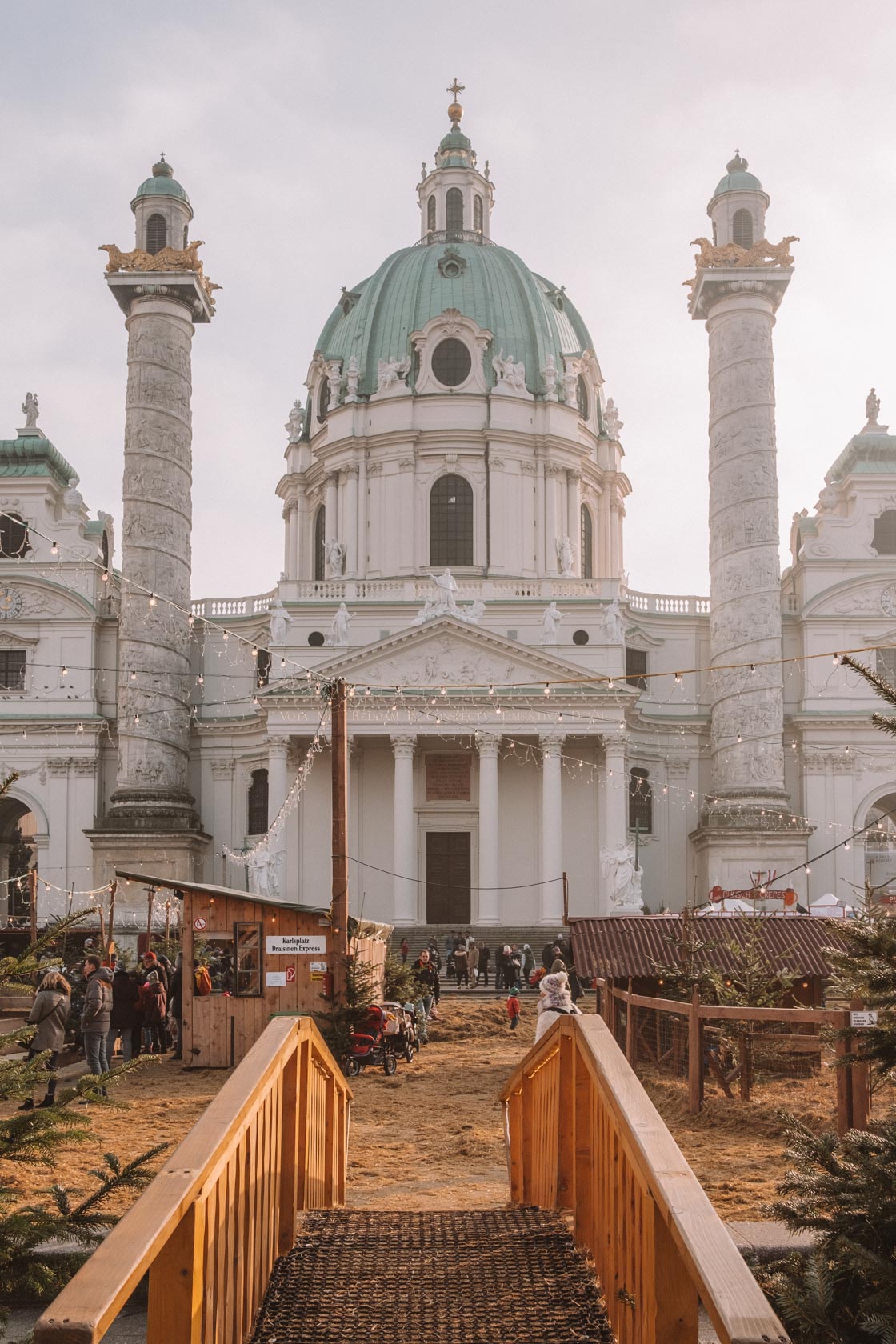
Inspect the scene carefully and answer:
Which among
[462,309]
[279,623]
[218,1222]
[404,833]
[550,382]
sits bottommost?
[218,1222]

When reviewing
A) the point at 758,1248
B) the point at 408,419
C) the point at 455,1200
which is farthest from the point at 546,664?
the point at 758,1248

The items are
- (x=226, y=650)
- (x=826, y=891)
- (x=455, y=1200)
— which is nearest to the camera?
(x=455, y=1200)

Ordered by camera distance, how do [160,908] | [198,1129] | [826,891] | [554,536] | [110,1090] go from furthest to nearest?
[554,536] < [826,891] < [160,908] < [110,1090] < [198,1129]

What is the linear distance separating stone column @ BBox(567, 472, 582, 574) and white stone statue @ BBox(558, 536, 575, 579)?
1.49 metres

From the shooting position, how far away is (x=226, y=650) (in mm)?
52969

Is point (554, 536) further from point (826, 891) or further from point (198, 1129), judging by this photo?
point (198, 1129)

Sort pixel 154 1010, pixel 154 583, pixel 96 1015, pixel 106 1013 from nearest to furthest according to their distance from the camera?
pixel 96 1015 < pixel 106 1013 < pixel 154 1010 < pixel 154 583

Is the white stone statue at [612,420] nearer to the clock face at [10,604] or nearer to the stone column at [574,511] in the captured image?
the stone column at [574,511]

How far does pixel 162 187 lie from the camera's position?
168ft

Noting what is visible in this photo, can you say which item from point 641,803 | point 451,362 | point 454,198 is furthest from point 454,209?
point 641,803

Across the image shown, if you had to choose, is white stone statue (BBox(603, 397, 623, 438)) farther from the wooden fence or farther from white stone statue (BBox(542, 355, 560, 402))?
the wooden fence

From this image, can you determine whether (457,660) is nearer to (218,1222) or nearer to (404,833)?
(404,833)

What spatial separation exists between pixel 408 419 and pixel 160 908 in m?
22.6

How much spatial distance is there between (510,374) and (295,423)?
10604 millimetres
